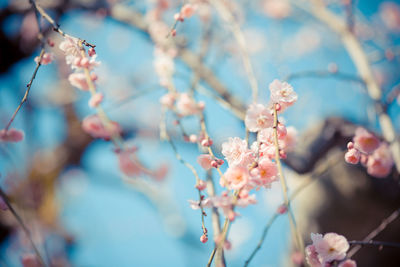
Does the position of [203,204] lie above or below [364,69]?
below

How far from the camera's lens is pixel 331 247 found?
655mm

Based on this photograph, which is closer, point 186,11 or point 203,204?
point 203,204

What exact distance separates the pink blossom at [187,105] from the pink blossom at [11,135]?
54cm

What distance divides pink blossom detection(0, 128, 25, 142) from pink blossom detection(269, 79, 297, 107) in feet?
2.59

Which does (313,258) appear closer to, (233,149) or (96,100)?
(233,149)

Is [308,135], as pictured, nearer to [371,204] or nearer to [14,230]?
[371,204]

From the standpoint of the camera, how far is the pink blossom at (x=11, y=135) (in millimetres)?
812

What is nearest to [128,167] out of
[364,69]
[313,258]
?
[313,258]

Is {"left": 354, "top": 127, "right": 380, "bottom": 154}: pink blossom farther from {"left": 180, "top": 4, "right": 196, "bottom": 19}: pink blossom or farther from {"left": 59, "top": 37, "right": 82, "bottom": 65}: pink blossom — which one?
{"left": 59, "top": 37, "right": 82, "bottom": 65}: pink blossom

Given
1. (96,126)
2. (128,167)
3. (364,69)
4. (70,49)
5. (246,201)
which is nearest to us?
(246,201)

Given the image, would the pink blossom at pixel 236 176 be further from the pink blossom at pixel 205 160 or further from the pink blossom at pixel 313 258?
the pink blossom at pixel 313 258

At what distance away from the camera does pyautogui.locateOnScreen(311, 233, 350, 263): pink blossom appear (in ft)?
2.10

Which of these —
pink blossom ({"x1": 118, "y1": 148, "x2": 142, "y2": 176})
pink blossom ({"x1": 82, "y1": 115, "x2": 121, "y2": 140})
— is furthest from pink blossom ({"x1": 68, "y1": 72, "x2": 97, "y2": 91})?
pink blossom ({"x1": 118, "y1": 148, "x2": 142, "y2": 176})

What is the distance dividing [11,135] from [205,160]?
0.62 m
